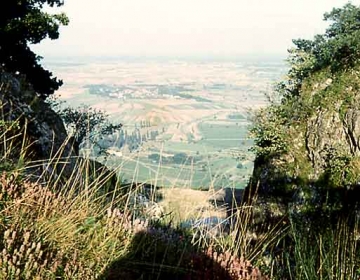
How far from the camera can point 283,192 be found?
12875mm

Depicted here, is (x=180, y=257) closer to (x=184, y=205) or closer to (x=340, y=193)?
(x=184, y=205)

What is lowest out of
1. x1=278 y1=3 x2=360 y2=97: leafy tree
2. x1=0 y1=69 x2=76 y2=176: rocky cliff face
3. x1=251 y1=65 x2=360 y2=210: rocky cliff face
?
x1=251 y1=65 x2=360 y2=210: rocky cliff face

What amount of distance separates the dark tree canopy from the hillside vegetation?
0.13 ft

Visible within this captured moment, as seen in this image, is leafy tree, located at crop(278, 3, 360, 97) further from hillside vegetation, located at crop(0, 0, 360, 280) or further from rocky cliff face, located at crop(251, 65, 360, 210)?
rocky cliff face, located at crop(251, 65, 360, 210)

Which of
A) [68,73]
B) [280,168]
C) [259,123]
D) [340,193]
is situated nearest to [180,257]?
[340,193]

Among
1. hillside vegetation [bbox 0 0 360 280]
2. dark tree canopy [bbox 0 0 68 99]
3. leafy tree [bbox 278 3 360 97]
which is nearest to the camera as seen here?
hillside vegetation [bbox 0 0 360 280]

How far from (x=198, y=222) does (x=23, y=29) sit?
10751 millimetres

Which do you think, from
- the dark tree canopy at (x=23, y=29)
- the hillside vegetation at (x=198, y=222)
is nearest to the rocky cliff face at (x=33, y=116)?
the hillside vegetation at (x=198, y=222)

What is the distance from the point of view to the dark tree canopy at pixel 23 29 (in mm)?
12539

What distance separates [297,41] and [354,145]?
21.1ft

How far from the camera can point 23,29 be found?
12648 mm

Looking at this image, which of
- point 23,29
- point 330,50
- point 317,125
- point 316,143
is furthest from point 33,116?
point 330,50

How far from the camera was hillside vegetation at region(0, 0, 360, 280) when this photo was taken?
243cm

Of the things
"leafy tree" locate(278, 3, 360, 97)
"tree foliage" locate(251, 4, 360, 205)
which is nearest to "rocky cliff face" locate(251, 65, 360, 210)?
"tree foliage" locate(251, 4, 360, 205)
